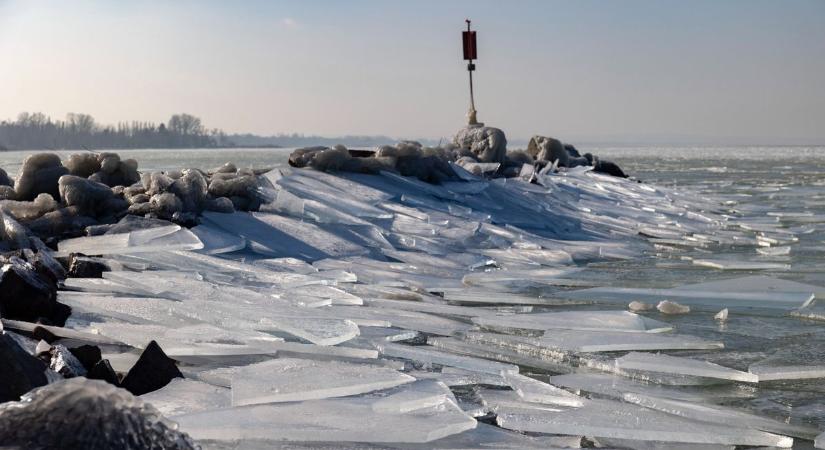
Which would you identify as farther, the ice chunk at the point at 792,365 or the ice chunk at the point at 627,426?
the ice chunk at the point at 792,365

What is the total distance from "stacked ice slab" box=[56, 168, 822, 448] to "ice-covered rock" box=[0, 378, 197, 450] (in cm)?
73

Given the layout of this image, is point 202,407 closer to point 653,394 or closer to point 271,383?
point 271,383

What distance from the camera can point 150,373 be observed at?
244cm

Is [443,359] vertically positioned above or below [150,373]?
below

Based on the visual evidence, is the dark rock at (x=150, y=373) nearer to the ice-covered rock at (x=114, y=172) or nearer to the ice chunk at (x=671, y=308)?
the ice chunk at (x=671, y=308)

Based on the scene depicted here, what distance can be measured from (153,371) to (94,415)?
1.22 meters

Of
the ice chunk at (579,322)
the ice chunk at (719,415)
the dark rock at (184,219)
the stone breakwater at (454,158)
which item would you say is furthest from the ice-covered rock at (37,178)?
the ice chunk at (719,415)

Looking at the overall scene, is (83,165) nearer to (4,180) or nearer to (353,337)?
(4,180)

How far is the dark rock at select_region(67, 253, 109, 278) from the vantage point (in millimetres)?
3967

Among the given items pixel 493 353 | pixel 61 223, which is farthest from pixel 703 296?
pixel 61 223

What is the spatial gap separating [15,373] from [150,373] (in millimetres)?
572

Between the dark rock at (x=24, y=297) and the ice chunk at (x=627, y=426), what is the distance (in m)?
1.80

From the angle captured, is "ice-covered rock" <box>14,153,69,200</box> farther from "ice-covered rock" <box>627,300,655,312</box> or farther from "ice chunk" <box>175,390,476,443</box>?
"ice chunk" <box>175,390,476,443</box>

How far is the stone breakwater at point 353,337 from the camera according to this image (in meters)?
2.11
